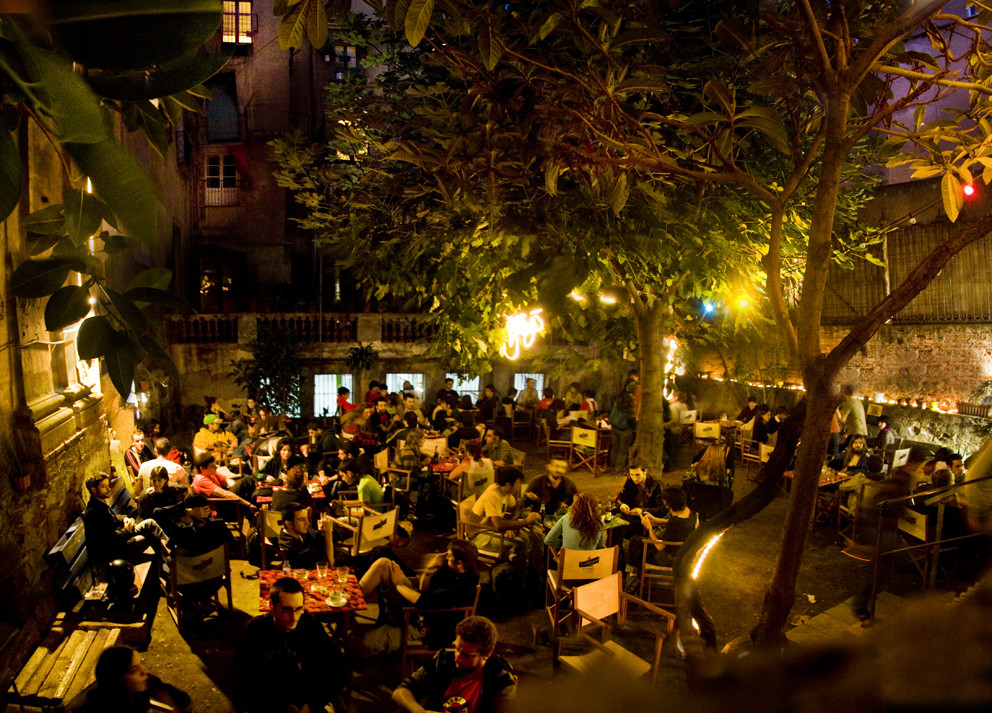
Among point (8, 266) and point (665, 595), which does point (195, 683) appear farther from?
point (665, 595)

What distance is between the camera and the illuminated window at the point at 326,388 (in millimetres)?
17344

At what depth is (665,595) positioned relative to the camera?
728 cm

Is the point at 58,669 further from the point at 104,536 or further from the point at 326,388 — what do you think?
the point at 326,388

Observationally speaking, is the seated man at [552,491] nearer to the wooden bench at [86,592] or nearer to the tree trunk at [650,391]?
the tree trunk at [650,391]

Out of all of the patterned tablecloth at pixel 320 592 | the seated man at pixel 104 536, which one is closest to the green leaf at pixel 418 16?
the patterned tablecloth at pixel 320 592

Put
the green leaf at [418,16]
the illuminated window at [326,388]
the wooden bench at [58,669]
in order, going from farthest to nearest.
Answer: the illuminated window at [326,388], the wooden bench at [58,669], the green leaf at [418,16]

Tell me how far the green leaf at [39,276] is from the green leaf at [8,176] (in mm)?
320

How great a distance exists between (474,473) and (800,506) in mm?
5896

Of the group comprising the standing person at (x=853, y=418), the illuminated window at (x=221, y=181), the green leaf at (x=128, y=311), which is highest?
the illuminated window at (x=221, y=181)

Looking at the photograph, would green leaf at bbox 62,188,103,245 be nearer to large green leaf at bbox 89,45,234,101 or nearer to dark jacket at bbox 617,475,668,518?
large green leaf at bbox 89,45,234,101

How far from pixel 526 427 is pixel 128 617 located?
1102 cm

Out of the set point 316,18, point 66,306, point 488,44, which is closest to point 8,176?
point 66,306

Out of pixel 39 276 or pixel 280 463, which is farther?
pixel 280 463

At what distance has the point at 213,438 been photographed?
1083cm
